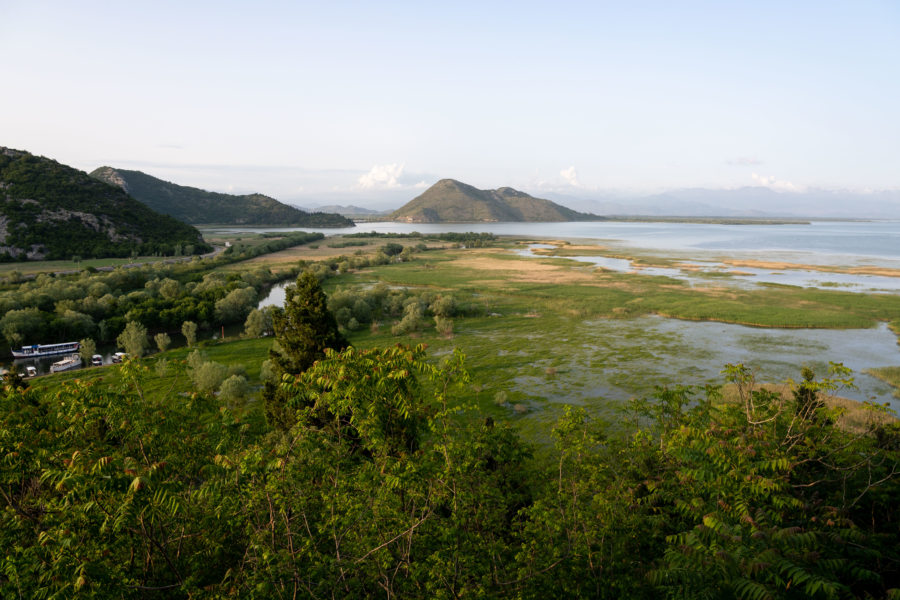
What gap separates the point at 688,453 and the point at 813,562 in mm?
3381

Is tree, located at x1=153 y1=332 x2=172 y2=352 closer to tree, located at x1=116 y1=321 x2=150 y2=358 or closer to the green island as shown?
tree, located at x1=116 y1=321 x2=150 y2=358

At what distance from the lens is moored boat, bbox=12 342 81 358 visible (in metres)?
45.5

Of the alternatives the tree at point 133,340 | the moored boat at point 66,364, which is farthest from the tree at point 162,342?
the moored boat at point 66,364

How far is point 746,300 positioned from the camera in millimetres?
65875

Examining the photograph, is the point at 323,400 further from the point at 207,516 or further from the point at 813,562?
the point at 813,562

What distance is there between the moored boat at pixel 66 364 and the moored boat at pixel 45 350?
322 cm

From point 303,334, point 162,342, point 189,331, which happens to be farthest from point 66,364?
point 303,334

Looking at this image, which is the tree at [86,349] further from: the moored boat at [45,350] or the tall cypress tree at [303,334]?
the tall cypress tree at [303,334]

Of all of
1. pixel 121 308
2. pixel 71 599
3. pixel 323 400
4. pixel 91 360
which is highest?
pixel 323 400

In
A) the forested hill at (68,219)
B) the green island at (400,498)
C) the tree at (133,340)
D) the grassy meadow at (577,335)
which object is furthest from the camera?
the forested hill at (68,219)

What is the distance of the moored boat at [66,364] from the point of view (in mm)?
42438

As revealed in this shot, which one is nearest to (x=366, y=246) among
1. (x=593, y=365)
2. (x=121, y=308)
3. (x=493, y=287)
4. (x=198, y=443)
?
(x=493, y=287)

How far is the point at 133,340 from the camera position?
153 ft

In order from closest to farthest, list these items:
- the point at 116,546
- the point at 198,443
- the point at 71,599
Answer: the point at 71,599 < the point at 116,546 < the point at 198,443
